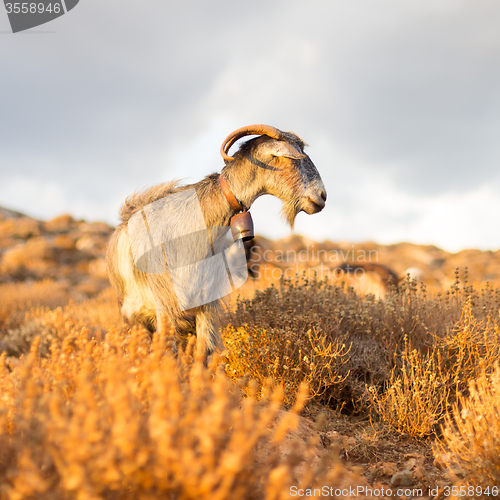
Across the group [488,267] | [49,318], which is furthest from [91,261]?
[488,267]

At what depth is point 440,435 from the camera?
11.5 feet

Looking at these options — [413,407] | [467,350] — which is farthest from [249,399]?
[467,350]

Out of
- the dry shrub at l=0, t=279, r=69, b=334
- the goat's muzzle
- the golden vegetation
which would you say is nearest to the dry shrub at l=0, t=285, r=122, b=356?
the dry shrub at l=0, t=279, r=69, b=334

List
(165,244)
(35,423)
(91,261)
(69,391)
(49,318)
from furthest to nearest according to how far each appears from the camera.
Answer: (91,261) < (49,318) < (165,244) < (69,391) < (35,423)

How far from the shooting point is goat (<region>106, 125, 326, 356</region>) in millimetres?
3285

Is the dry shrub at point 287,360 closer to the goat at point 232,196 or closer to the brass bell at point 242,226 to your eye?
the goat at point 232,196

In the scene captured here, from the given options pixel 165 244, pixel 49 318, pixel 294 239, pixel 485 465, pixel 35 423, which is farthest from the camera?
pixel 294 239

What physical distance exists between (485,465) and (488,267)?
85.6 ft

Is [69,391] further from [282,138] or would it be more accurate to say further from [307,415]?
[282,138]

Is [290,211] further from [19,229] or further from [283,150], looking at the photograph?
[19,229]

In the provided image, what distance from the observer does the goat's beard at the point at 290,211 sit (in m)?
3.39

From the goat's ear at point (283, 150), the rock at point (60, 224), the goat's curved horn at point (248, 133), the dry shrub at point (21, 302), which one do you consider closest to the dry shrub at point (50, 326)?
the dry shrub at point (21, 302)
